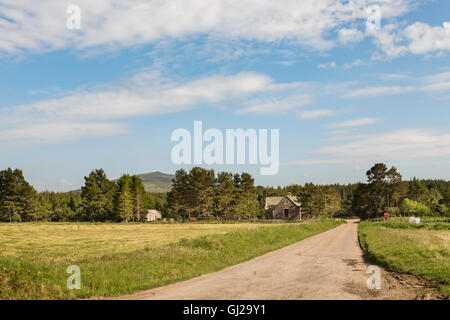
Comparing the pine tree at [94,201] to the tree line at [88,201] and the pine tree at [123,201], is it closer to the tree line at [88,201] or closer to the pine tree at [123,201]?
the tree line at [88,201]

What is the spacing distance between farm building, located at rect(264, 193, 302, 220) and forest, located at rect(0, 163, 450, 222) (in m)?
3.69

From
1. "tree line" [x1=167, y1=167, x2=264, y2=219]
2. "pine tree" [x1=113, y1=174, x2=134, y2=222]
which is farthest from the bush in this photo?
"pine tree" [x1=113, y1=174, x2=134, y2=222]

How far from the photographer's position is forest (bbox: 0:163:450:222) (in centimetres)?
9200

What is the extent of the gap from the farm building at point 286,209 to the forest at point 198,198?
12.1 ft

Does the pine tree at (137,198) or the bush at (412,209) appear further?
the pine tree at (137,198)

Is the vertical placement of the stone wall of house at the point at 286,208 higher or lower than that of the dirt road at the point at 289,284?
lower

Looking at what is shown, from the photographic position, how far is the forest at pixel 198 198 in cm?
9200

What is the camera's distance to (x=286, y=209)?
343ft

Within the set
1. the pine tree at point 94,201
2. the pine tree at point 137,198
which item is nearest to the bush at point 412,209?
the pine tree at point 137,198

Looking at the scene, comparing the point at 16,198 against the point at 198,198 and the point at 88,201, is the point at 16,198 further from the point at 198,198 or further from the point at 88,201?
the point at 198,198
